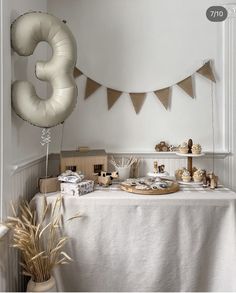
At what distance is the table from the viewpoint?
139cm

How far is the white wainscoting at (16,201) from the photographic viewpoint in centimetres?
124

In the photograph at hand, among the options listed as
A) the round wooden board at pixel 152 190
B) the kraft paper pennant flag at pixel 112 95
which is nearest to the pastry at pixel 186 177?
the round wooden board at pixel 152 190

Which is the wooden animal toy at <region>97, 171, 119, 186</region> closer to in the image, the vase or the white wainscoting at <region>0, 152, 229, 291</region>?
the white wainscoting at <region>0, 152, 229, 291</region>

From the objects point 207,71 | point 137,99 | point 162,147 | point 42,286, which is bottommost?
point 42,286

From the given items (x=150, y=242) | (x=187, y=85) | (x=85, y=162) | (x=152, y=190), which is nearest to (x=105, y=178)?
(x=85, y=162)

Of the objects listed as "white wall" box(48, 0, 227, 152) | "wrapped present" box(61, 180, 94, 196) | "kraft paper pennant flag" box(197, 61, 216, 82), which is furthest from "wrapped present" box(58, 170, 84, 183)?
"kraft paper pennant flag" box(197, 61, 216, 82)

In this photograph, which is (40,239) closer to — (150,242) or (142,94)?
(150,242)

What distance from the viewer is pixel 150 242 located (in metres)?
1.40

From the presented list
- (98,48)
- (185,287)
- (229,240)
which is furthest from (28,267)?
(98,48)

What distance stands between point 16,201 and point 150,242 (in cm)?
75

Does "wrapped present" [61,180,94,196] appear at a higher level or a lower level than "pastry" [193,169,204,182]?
lower

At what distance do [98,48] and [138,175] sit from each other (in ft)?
3.13

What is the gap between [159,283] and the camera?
142 centimetres

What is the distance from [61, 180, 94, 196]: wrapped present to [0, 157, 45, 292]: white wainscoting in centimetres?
24
